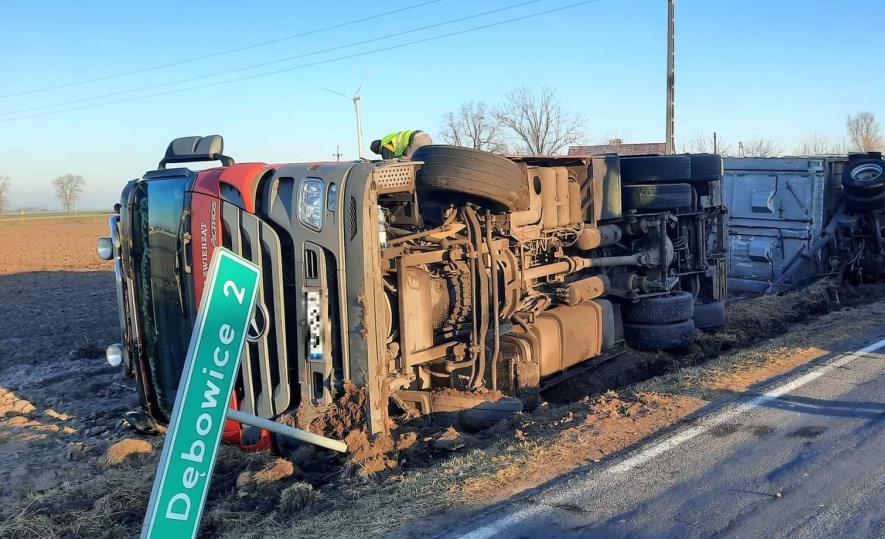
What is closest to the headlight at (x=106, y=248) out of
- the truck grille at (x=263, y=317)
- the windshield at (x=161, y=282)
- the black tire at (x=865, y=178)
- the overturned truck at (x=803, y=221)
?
the windshield at (x=161, y=282)

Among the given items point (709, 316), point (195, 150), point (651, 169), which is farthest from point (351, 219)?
point (709, 316)

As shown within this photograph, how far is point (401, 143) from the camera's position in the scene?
6461 millimetres

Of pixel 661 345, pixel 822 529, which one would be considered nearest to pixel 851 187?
pixel 661 345

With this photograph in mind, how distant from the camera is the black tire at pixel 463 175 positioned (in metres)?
4.79

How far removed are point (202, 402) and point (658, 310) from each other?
5659 millimetres

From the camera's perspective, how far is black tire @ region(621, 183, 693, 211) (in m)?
7.53

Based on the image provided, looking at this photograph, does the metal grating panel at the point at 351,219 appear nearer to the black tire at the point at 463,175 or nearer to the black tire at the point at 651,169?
the black tire at the point at 463,175

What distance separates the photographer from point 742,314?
9.44m

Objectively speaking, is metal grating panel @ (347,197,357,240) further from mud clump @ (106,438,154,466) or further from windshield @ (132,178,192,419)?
mud clump @ (106,438,154,466)

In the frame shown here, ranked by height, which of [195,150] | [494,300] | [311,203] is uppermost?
[195,150]

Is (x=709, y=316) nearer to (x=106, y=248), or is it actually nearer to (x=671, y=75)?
(x=106, y=248)

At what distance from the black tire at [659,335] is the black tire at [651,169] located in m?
Answer: 1.51

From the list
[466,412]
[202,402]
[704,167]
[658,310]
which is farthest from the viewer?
[704,167]

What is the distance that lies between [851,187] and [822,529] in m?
10.0
